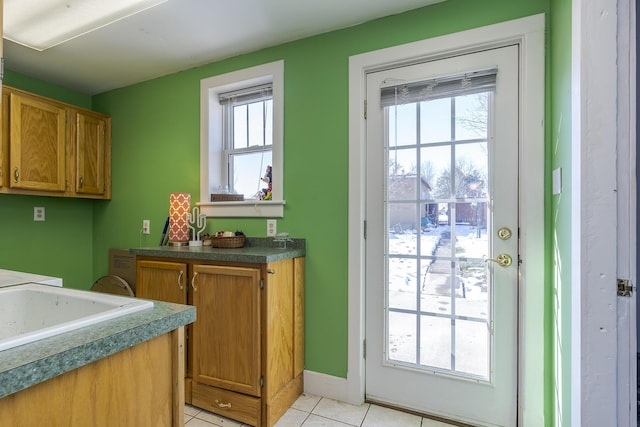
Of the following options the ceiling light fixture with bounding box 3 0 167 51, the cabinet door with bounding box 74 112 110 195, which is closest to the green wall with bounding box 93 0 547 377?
the ceiling light fixture with bounding box 3 0 167 51

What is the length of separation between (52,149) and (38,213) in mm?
637

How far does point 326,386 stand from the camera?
74.7 inches

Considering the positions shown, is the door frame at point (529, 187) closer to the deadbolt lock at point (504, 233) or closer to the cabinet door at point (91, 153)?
the deadbolt lock at point (504, 233)

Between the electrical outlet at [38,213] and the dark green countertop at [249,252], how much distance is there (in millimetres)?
1488

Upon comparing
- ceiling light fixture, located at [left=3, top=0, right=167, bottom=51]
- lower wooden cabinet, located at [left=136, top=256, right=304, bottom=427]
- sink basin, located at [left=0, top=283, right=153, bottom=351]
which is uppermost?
ceiling light fixture, located at [left=3, top=0, right=167, bottom=51]

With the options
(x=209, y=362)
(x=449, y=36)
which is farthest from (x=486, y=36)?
(x=209, y=362)

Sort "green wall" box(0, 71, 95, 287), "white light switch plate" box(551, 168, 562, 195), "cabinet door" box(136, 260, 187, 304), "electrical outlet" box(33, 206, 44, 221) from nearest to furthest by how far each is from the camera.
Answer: "white light switch plate" box(551, 168, 562, 195) < "cabinet door" box(136, 260, 187, 304) < "green wall" box(0, 71, 95, 287) < "electrical outlet" box(33, 206, 44, 221)

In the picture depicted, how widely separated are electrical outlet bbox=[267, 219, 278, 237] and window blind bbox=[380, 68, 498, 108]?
1.06m

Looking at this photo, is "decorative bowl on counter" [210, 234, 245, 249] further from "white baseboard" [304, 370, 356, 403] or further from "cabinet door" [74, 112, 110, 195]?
"cabinet door" [74, 112, 110, 195]

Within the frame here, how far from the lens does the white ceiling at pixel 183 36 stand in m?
1.74

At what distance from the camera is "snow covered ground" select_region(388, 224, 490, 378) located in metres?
1.64

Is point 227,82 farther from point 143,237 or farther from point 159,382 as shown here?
point 159,382

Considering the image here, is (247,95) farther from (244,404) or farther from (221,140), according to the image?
(244,404)

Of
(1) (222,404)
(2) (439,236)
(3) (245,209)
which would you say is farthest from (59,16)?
(2) (439,236)
